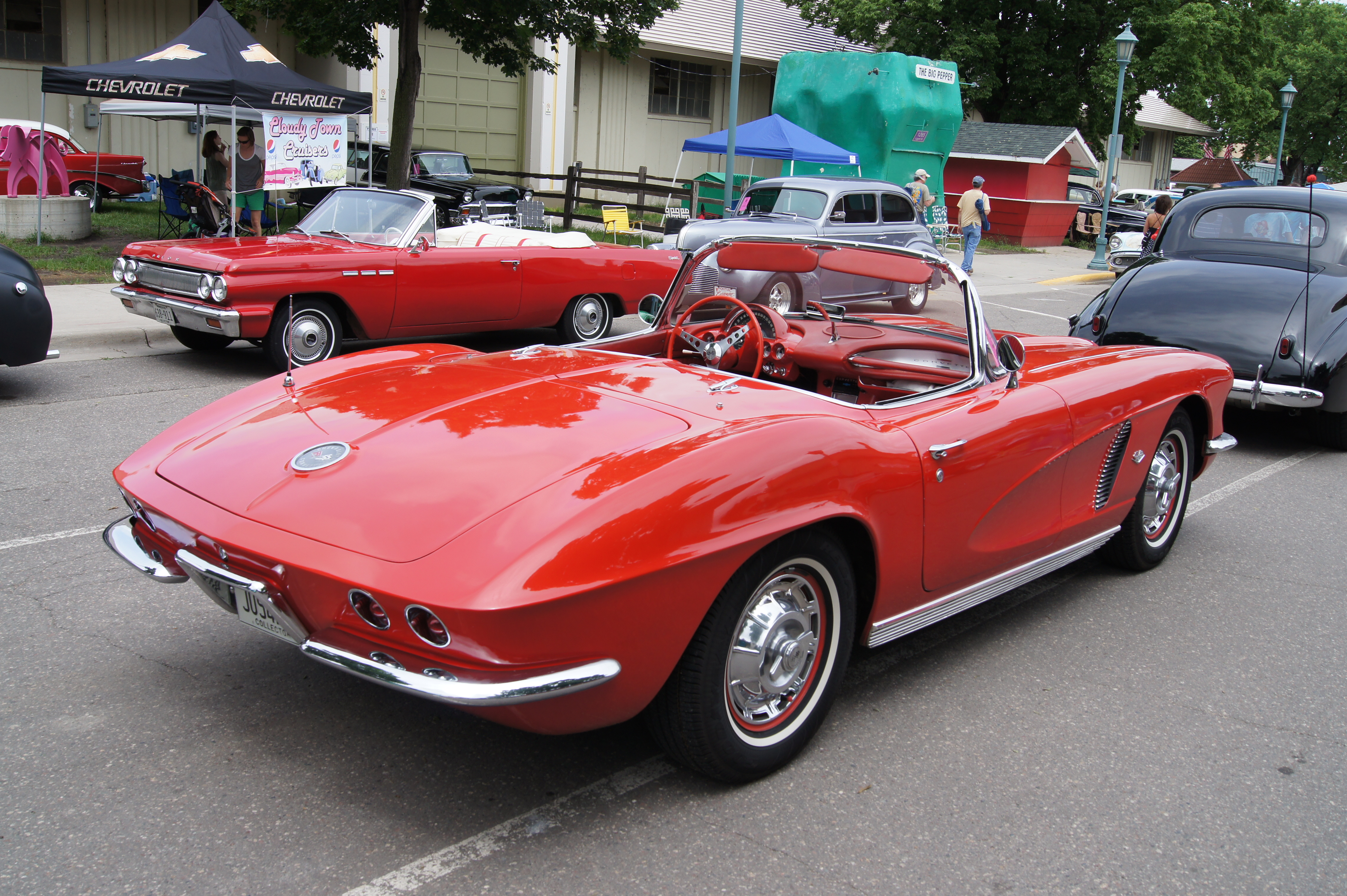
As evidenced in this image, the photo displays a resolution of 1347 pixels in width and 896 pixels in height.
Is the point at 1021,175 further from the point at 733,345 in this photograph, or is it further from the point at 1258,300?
the point at 733,345

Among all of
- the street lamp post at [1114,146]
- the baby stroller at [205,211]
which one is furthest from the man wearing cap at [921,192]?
the baby stroller at [205,211]

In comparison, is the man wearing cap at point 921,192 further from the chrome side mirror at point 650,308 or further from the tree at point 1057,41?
the chrome side mirror at point 650,308

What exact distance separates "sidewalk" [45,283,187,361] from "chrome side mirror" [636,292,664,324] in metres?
5.89

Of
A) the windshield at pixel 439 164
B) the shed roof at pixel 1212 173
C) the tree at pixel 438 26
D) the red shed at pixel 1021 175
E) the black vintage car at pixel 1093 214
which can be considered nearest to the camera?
the tree at pixel 438 26

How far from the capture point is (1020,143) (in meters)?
28.8

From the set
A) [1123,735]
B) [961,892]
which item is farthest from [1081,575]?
[961,892]

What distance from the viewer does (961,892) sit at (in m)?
2.57

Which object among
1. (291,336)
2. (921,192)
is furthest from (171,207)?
(921,192)

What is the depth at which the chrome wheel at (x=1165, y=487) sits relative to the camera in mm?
4793

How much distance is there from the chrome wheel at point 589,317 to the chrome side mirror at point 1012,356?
20.2ft

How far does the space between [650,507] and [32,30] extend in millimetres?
23523

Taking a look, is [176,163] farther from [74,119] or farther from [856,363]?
[856,363]

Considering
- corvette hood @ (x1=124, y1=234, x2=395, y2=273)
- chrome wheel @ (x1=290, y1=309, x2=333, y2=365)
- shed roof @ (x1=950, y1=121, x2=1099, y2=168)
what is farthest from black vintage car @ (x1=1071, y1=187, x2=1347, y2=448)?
shed roof @ (x1=950, y1=121, x2=1099, y2=168)

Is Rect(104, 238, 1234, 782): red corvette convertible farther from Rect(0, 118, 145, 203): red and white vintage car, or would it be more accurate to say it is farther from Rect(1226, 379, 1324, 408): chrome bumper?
Rect(0, 118, 145, 203): red and white vintage car
